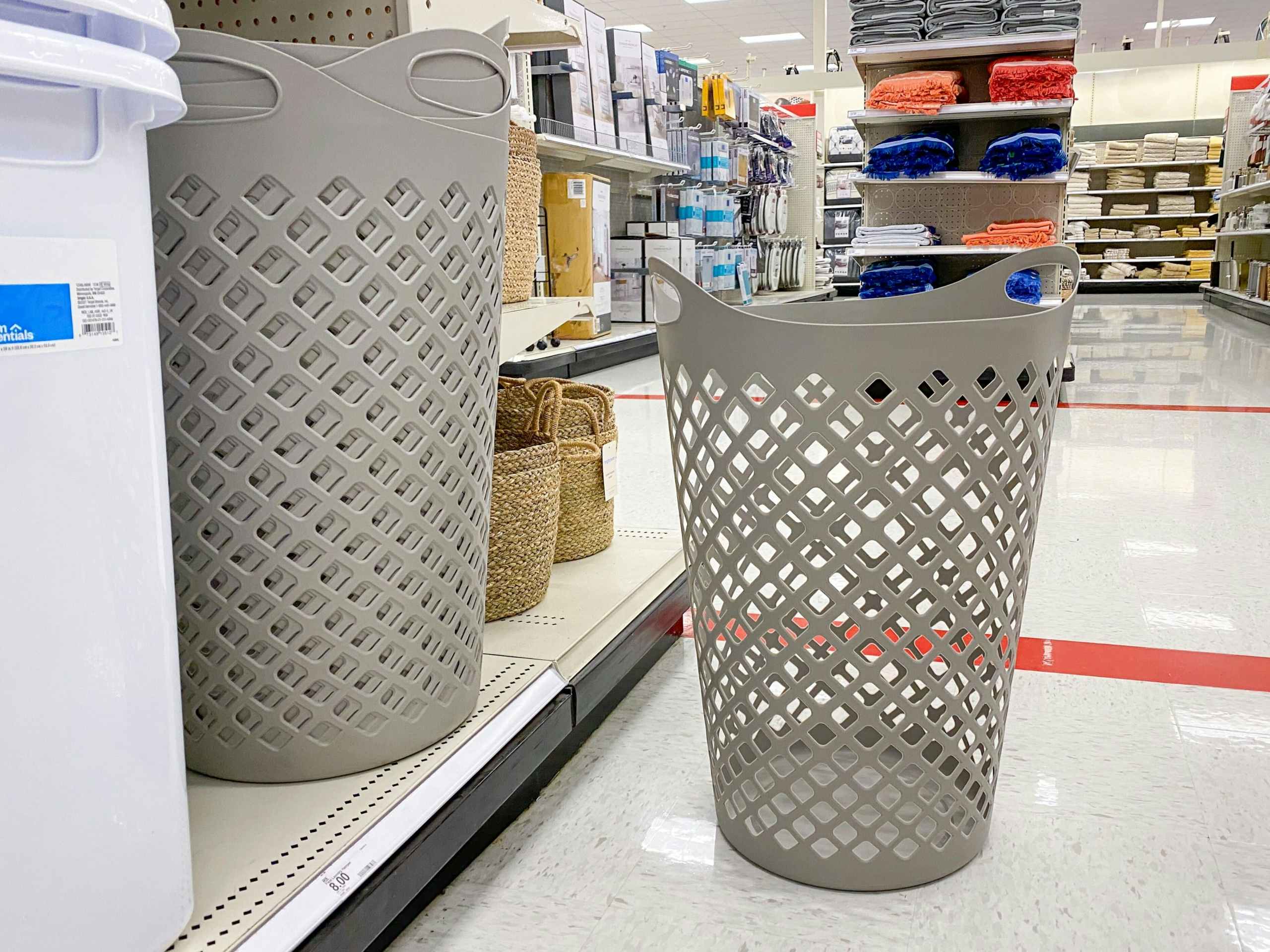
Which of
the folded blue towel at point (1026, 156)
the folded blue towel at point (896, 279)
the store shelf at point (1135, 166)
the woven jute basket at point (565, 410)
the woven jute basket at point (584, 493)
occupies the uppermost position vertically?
the store shelf at point (1135, 166)

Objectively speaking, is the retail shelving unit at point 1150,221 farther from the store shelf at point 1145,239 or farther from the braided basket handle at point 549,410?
the braided basket handle at point 549,410

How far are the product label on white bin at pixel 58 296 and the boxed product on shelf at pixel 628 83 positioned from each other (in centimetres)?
595

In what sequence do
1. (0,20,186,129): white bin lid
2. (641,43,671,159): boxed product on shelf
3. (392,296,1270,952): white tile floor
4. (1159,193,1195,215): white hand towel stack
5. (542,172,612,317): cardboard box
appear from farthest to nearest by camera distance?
(1159,193,1195,215): white hand towel stack < (641,43,671,159): boxed product on shelf < (542,172,612,317): cardboard box < (392,296,1270,952): white tile floor < (0,20,186,129): white bin lid

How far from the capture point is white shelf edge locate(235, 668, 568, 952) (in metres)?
0.80

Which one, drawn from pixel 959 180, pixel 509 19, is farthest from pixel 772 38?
pixel 509 19

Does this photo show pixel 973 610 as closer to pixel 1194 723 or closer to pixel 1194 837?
pixel 1194 837

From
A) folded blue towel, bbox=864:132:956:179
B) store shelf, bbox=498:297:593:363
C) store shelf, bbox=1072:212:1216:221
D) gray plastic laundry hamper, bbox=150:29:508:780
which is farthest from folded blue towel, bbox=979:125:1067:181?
store shelf, bbox=1072:212:1216:221

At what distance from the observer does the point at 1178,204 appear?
13.1m

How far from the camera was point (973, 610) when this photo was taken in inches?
39.0

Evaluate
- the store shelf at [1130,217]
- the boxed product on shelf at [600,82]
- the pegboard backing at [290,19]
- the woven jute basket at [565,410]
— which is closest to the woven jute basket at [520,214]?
the woven jute basket at [565,410]

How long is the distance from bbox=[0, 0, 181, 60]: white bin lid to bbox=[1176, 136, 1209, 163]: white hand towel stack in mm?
14551

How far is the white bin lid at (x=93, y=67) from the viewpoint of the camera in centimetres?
52

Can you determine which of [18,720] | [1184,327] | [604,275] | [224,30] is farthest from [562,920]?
[1184,327]

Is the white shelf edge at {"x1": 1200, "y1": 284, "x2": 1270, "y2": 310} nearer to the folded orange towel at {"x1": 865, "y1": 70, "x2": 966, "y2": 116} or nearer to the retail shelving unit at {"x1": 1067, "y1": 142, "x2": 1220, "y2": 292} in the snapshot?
the retail shelving unit at {"x1": 1067, "y1": 142, "x2": 1220, "y2": 292}
